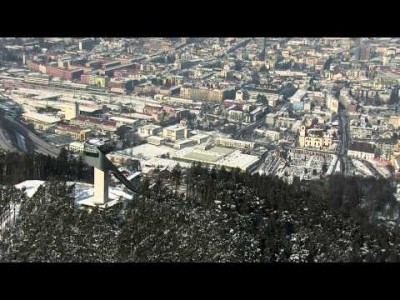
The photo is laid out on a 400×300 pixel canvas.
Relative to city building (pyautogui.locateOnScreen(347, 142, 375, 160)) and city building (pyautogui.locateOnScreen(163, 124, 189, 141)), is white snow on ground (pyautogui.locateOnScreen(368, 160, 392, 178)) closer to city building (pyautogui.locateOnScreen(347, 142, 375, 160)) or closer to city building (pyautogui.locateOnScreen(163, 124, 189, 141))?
city building (pyautogui.locateOnScreen(347, 142, 375, 160))

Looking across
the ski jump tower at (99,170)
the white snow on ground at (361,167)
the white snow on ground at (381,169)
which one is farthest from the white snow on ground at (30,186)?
the white snow on ground at (381,169)

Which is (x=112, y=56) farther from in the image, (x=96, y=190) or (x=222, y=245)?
(x=222, y=245)

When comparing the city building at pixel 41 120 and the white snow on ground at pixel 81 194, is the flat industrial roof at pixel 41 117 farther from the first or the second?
the white snow on ground at pixel 81 194

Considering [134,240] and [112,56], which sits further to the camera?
[112,56]

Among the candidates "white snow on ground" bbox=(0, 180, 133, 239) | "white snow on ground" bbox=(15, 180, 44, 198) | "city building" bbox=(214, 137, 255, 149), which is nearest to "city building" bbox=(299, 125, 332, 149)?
"city building" bbox=(214, 137, 255, 149)

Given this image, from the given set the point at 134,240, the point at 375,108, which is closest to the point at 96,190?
the point at 134,240

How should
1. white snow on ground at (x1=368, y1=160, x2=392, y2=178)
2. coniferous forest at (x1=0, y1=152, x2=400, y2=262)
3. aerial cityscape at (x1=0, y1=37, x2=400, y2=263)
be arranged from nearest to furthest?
coniferous forest at (x1=0, y1=152, x2=400, y2=262), aerial cityscape at (x1=0, y1=37, x2=400, y2=263), white snow on ground at (x1=368, y1=160, x2=392, y2=178)
